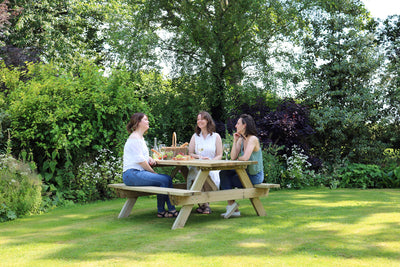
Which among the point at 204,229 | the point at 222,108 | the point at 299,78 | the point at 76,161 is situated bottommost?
the point at 204,229

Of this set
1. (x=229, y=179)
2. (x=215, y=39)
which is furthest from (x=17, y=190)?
(x=215, y=39)

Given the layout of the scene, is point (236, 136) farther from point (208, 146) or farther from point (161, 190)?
point (161, 190)

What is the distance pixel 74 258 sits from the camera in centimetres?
364

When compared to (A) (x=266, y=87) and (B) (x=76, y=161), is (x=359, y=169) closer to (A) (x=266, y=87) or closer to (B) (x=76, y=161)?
(A) (x=266, y=87)

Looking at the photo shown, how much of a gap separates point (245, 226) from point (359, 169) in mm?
5958

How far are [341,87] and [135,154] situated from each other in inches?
304

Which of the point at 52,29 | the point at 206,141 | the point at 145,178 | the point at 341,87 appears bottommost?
the point at 145,178

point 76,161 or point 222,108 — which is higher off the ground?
point 222,108

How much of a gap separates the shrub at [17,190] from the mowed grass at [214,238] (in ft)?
0.85

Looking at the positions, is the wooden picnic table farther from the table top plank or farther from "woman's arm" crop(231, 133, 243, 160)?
"woman's arm" crop(231, 133, 243, 160)

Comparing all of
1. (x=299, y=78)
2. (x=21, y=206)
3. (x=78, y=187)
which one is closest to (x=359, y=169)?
(x=299, y=78)

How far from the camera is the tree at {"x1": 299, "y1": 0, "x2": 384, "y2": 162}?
1080 cm

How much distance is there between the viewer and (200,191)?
5.03m

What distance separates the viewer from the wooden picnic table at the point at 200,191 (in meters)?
4.91
